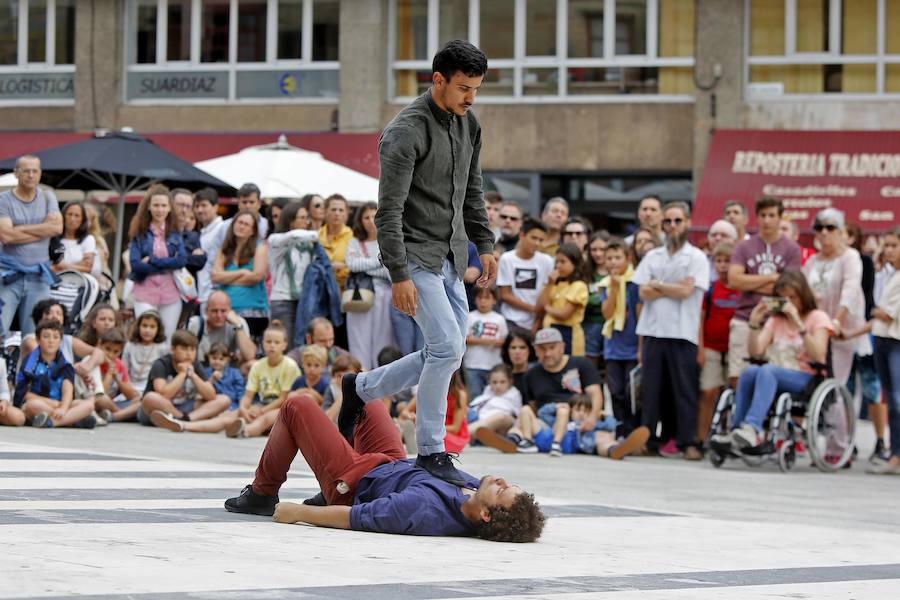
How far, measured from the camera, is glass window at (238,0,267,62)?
31.1 metres

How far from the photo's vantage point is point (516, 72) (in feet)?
97.8

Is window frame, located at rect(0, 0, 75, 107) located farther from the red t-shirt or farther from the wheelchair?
the wheelchair

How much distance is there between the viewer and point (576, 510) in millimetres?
8703

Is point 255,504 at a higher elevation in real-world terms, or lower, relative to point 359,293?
lower

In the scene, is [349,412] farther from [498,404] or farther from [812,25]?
[812,25]

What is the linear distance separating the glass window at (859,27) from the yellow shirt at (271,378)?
17406mm

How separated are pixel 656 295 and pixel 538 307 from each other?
137cm

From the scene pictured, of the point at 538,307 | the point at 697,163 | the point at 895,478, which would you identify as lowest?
the point at 895,478

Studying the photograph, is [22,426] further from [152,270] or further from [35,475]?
[35,475]

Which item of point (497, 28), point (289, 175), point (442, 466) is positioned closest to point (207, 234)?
point (289, 175)

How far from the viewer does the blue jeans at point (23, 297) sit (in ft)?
45.9

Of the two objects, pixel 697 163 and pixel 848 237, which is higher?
pixel 697 163

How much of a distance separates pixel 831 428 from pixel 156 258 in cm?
597

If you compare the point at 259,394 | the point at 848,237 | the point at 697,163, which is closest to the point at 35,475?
the point at 259,394
